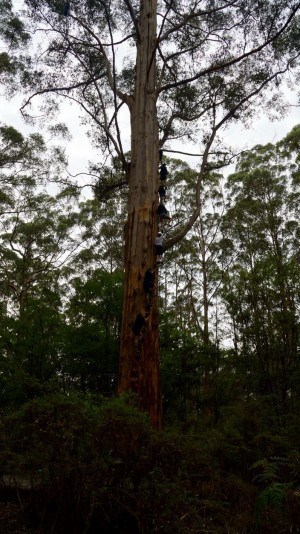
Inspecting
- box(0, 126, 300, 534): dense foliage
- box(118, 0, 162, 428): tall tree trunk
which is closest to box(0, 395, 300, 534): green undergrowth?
box(0, 126, 300, 534): dense foliage

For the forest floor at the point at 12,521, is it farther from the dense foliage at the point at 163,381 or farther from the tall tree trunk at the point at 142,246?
the tall tree trunk at the point at 142,246

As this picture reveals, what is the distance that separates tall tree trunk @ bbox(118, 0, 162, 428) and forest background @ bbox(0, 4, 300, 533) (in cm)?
58

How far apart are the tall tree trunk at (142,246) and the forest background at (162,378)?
58 cm

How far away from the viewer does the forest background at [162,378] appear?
1954 mm

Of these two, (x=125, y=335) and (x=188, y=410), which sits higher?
(x=125, y=335)

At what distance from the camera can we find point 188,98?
908cm

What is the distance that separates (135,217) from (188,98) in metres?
5.18

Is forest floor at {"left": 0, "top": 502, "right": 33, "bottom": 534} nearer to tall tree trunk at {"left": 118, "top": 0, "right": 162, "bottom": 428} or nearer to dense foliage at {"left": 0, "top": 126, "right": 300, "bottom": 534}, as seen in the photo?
dense foliage at {"left": 0, "top": 126, "right": 300, "bottom": 534}

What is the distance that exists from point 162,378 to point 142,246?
2.54m

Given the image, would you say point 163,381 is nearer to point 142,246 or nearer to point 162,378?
point 162,378

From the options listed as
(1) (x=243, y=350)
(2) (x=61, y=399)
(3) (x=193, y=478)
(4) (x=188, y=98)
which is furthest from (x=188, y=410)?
(4) (x=188, y=98)

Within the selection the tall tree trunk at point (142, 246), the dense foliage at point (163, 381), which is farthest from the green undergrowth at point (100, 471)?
the tall tree trunk at point (142, 246)

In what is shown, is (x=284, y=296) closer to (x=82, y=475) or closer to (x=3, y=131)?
(x=82, y=475)

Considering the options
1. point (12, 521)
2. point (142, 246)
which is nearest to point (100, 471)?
point (12, 521)
